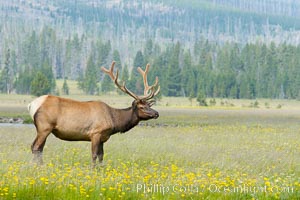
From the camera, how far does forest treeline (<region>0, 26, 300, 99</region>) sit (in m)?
108

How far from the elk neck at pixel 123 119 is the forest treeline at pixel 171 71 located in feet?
237

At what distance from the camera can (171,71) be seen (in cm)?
11375

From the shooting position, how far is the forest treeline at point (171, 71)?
4252 inches

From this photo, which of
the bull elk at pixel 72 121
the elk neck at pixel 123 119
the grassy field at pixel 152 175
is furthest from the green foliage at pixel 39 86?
the bull elk at pixel 72 121

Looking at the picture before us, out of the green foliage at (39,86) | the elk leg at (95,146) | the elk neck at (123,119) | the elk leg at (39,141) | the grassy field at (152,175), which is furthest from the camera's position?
the green foliage at (39,86)

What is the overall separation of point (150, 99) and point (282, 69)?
114281 millimetres

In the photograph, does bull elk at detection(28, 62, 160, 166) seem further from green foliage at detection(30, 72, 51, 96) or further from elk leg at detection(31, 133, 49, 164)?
green foliage at detection(30, 72, 51, 96)

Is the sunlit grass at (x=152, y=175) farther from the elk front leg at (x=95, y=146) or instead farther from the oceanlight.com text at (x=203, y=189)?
the elk front leg at (x=95, y=146)

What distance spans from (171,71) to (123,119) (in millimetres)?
99064

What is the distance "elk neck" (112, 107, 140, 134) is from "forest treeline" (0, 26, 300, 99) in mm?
72251

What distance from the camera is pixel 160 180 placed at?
36.1 ft

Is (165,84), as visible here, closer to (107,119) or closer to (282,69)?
(282,69)

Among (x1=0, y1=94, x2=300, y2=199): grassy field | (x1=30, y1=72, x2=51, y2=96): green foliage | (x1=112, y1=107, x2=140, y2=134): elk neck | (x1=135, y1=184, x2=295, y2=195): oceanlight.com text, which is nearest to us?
(x1=0, y1=94, x2=300, y2=199): grassy field

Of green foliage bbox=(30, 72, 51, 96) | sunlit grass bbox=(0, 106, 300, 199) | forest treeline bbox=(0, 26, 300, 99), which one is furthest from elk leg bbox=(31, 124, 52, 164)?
forest treeline bbox=(0, 26, 300, 99)
